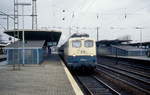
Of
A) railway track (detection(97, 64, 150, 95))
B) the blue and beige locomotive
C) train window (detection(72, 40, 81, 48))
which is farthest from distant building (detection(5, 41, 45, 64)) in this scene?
railway track (detection(97, 64, 150, 95))

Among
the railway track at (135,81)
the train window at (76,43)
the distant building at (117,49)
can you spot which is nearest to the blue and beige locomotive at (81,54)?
the train window at (76,43)

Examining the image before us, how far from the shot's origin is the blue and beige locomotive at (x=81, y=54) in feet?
60.5

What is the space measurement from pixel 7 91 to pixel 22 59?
1669cm

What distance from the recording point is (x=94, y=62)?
61.0 ft

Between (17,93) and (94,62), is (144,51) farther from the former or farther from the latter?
(17,93)

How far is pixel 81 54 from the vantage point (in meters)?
18.6

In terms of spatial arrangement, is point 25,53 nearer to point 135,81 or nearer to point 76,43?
point 76,43

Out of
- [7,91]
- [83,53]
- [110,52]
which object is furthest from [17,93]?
[110,52]

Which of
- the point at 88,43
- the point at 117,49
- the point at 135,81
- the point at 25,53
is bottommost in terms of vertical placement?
the point at 135,81

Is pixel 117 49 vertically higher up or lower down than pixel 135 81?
higher up

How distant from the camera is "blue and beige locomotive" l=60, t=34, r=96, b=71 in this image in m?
18.4

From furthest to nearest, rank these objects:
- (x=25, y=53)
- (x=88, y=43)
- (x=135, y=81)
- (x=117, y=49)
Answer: (x=117, y=49) < (x=25, y=53) < (x=88, y=43) < (x=135, y=81)

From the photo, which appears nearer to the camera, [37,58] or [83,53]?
[83,53]

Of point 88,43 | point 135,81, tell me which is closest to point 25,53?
point 88,43
